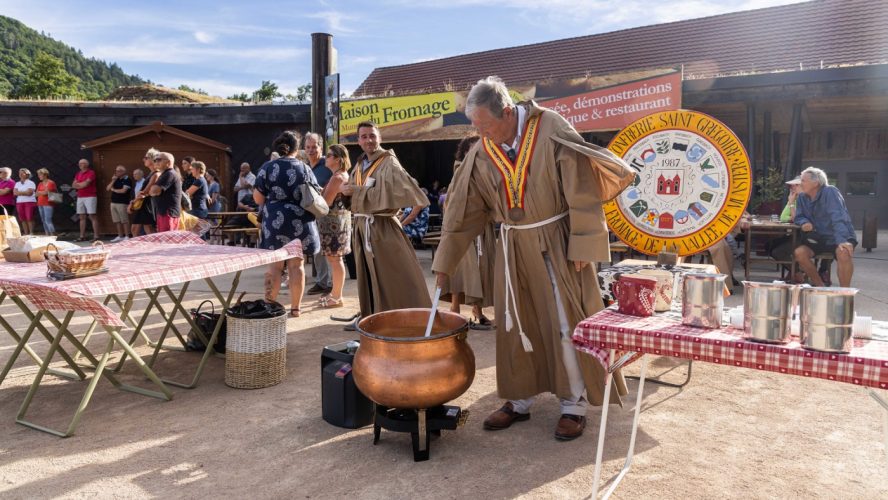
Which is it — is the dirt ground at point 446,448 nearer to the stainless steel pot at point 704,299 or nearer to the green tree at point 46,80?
the stainless steel pot at point 704,299

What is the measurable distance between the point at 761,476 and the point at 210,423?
2920 millimetres

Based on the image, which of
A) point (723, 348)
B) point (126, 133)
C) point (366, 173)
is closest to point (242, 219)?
point (126, 133)

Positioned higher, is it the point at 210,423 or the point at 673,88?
the point at 673,88

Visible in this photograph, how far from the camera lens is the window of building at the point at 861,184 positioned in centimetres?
1956

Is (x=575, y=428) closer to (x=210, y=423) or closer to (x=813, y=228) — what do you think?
(x=210, y=423)

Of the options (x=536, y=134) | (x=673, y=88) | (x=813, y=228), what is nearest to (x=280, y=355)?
(x=536, y=134)

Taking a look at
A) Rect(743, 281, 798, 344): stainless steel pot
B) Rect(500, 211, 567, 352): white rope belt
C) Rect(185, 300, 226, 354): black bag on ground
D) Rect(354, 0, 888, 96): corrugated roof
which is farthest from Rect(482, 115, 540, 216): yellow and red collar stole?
Rect(354, 0, 888, 96): corrugated roof

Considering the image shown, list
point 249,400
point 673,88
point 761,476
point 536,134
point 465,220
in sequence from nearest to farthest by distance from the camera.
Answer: point 761,476 < point 536,134 < point 465,220 < point 249,400 < point 673,88

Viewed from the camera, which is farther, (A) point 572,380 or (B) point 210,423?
(B) point 210,423

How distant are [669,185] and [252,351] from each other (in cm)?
304

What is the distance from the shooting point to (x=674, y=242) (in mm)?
4160

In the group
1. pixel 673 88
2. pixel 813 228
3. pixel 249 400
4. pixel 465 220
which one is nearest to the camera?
pixel 465 220

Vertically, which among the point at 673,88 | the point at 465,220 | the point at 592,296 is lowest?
the point at 592,296

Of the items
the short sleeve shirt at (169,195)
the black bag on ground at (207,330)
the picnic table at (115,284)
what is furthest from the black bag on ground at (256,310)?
the short sleeve shirt at (169,195)
